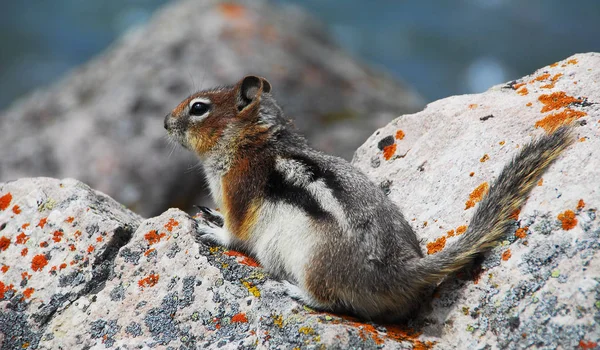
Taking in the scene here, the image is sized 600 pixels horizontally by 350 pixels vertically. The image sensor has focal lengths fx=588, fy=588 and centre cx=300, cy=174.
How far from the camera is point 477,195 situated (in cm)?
510

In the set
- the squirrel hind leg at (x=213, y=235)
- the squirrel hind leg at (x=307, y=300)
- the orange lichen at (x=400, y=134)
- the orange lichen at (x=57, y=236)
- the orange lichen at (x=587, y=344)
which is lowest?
the orange lichen at (x=587, y=344)

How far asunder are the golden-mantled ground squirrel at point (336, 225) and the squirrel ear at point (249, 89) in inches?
19.3

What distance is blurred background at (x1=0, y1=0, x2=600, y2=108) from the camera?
24.8 metres

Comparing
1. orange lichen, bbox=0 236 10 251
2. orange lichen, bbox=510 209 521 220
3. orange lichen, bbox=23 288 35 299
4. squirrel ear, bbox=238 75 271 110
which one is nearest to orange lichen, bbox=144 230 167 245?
orange lichen, bbox=23 288 35 299

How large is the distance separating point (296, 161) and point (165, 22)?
11128 mm

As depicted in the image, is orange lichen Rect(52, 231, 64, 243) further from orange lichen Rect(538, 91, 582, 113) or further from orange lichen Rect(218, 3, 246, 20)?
orange lichen Rect(218, 3, 246, 20)

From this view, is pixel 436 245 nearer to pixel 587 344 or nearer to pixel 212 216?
pixel 587 344

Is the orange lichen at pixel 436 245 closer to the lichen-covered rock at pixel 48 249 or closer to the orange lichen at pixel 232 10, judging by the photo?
the lichen-covered rock at pixel 48 249

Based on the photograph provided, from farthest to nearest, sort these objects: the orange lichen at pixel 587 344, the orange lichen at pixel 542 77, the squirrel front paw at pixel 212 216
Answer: the squirrel front paw at pixel 212 216
the orange lichen at pixel 542 77
the orange lichen at pixel 587 344

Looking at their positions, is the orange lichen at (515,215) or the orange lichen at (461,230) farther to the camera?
the orange lichen at (461,230)

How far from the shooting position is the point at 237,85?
6.46 m

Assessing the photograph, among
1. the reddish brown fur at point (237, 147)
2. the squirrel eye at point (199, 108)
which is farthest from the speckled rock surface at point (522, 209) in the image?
the squirrel eye at point (199, 108)

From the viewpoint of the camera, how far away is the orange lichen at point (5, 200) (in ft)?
19.4

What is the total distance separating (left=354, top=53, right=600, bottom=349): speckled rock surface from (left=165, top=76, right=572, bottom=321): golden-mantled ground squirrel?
183 mm
